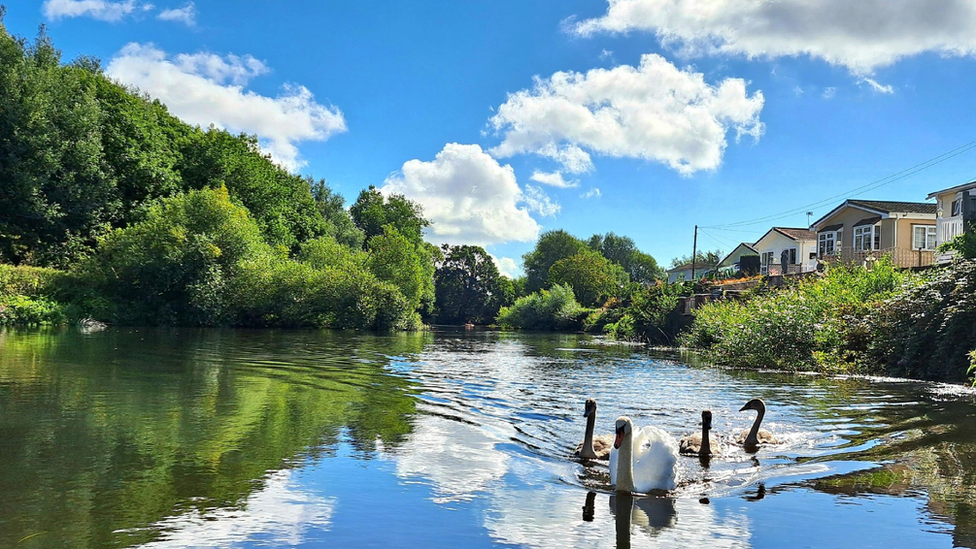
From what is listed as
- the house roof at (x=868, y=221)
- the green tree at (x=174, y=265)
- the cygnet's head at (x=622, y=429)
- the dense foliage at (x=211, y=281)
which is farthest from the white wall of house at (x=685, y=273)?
the cygnet's head at (x=622, y=429)

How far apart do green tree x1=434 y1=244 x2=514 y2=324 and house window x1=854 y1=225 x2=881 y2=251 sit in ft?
192

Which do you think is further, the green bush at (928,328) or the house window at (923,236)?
the house window at (923,236)

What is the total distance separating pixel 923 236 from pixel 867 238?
9.76 ft

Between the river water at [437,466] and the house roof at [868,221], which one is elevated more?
the house roof at [868,221]

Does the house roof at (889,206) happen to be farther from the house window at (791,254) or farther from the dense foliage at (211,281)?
the dense foliage at (211,281)

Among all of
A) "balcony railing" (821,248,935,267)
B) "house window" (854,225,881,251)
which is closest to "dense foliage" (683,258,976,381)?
"balcony railing" (821,248,935,267)

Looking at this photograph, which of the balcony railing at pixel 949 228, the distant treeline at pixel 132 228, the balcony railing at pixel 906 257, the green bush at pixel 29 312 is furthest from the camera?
the distant treeline at pixel 132 228

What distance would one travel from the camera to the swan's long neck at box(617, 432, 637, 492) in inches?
265

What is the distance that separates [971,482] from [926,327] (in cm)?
1253

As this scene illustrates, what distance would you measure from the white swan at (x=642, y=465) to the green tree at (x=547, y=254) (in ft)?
333

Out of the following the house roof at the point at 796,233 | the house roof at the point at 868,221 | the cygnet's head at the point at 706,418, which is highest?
the house roof at the point at 796,233

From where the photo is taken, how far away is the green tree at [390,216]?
86.2 m

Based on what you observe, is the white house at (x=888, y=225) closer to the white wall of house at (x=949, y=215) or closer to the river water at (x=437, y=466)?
the white wall of house at (x=949, y=215)

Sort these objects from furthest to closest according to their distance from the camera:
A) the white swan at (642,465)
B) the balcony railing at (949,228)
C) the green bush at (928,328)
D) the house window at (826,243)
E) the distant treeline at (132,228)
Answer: the house window at (826,243) → the distant treeline at (132,228) → the balcony railing at (949,228) → the green bush at (928,328) → the white swan at (642,465)
